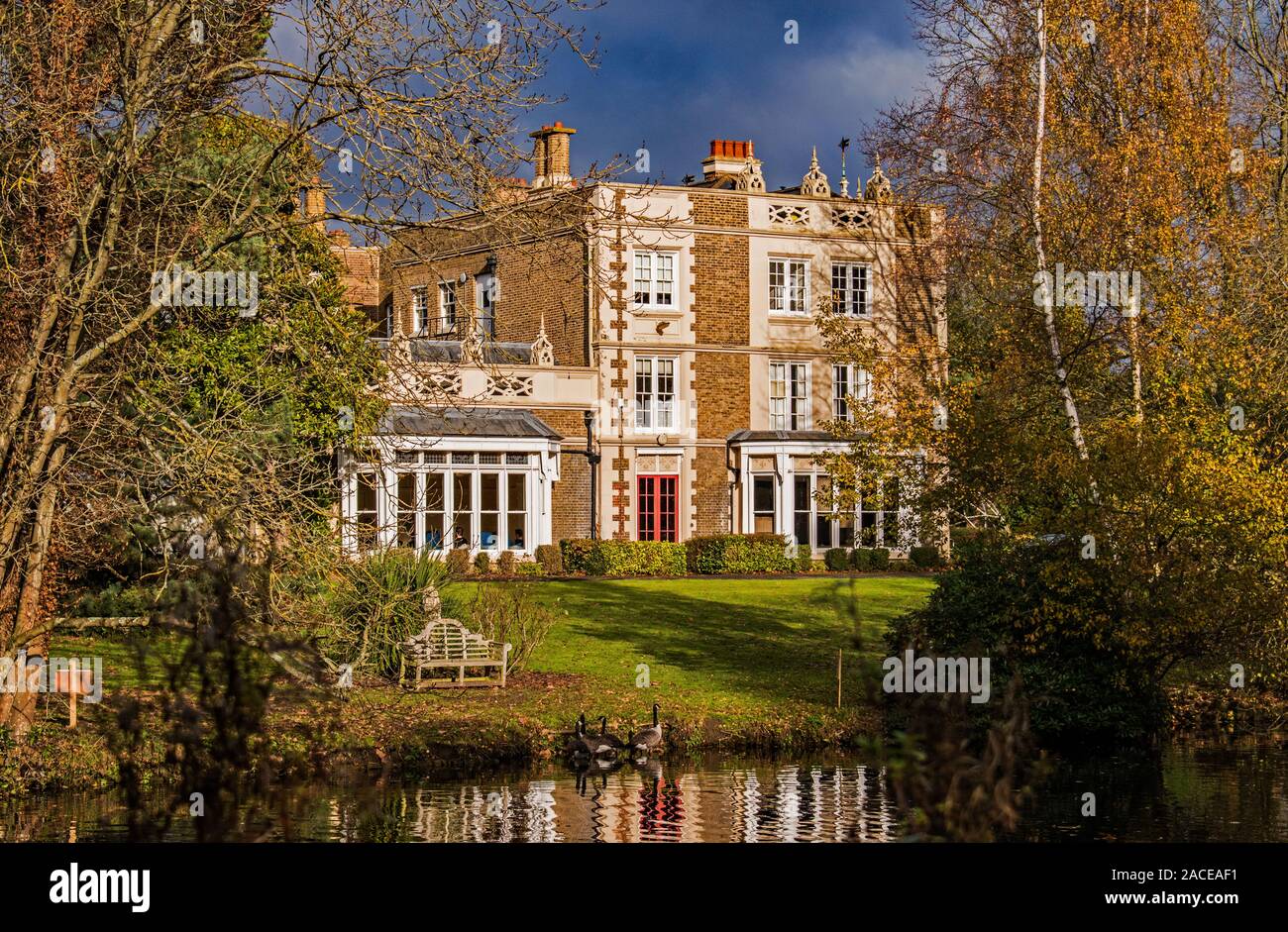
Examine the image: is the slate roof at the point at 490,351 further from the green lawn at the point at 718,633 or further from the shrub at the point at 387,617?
the shrub at the point at 387,617

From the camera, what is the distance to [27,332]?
1470 cm


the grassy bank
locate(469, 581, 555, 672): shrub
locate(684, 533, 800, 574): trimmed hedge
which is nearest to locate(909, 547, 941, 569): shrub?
locate(684, 533, 800, 574): trimmed hedge

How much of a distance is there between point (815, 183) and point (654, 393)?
8.16 metres

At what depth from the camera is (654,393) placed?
42.0 meters

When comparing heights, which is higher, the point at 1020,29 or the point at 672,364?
the point at 1020,29

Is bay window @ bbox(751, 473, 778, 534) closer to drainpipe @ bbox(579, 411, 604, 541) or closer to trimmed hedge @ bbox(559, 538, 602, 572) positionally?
drainpipe @ bbox(579, 411, 604, 541)

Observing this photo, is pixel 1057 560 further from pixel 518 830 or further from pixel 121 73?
pixel 121 73

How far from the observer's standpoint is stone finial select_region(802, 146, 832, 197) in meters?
43.9

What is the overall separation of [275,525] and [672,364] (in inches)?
1179

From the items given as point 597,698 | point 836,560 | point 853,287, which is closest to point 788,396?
point 853,287

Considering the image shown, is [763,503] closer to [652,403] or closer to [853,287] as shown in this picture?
[652,403]

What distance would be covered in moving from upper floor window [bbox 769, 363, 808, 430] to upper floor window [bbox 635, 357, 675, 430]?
3.13 metres
